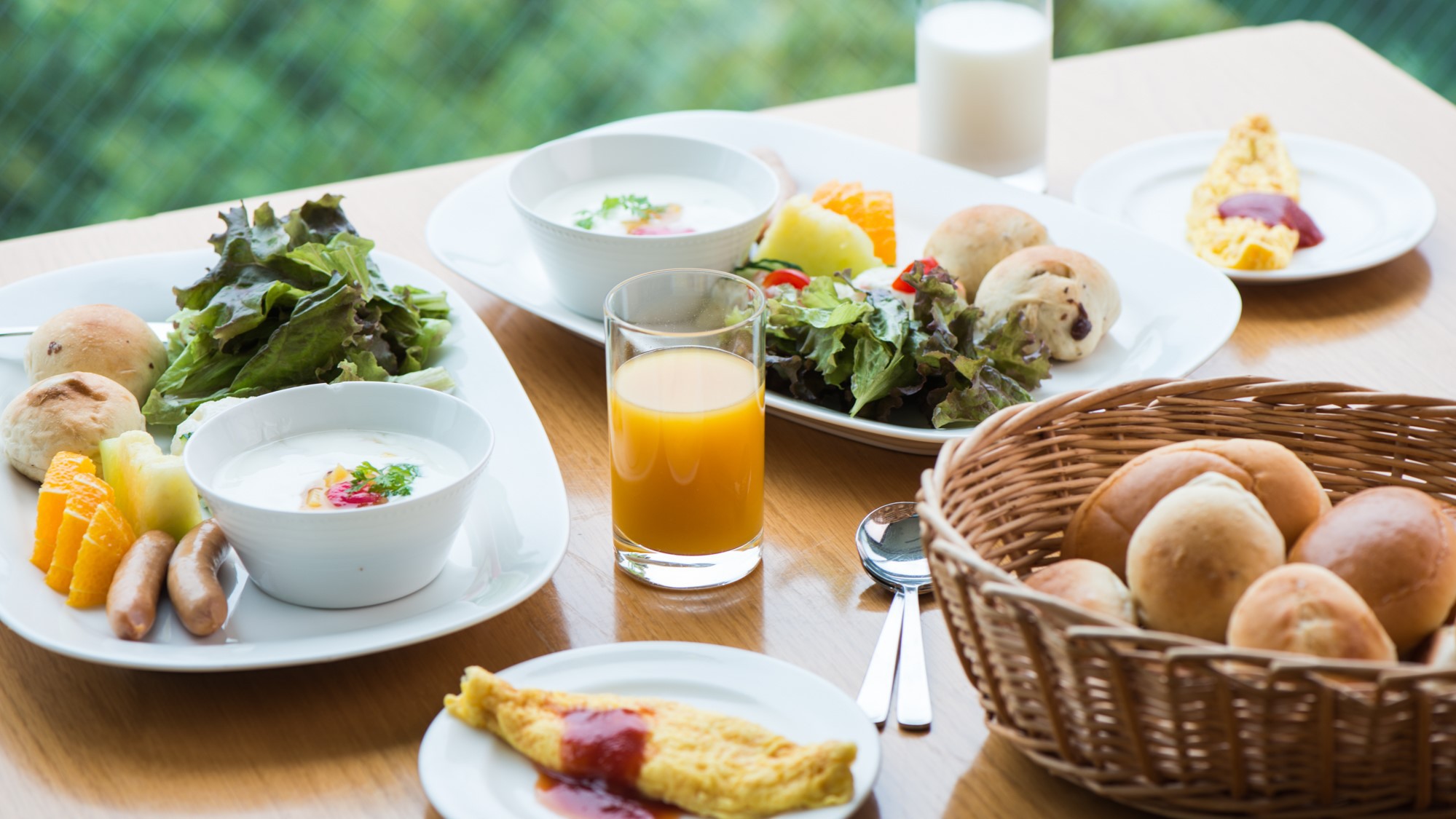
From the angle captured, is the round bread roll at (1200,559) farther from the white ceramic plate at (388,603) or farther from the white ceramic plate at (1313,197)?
the white ceramic plate at (1313,197)

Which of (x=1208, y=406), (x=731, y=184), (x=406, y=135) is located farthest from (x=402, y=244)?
(x=406, y=135)

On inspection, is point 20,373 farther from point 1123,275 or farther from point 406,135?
point 406,135

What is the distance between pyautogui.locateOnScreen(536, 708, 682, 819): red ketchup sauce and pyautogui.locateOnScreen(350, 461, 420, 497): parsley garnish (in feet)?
0.92

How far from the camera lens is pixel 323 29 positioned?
13.4 feet

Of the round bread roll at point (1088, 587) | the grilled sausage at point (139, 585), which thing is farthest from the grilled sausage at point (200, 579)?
the round bread roll at point (1088, 587)

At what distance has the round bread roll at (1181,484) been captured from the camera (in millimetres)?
1027

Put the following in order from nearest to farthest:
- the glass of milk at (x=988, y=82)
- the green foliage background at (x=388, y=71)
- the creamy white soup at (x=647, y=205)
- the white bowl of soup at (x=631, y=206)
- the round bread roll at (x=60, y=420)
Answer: the round bread roll at (x=60, y=420) → the white bowl of soup at (x=631, y=206) → the creamy white soup at (x=647, y=205) → the glass of milk at (x=988, y=82) → the green foliage background at (x=388, y=71)

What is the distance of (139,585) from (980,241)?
3.24 ft

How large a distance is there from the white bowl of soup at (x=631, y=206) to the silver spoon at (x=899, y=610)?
441 mm

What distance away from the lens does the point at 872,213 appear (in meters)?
1.76

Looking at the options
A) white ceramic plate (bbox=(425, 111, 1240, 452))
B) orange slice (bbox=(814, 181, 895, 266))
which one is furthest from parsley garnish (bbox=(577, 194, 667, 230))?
orange slice (bbox=(814, 181, 895, 266))

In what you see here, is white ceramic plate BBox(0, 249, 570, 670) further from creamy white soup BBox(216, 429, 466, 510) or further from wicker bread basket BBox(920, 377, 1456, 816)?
wicker bread basket BBox(920, 377, 1456, 816)

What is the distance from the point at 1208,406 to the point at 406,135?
3384 mm

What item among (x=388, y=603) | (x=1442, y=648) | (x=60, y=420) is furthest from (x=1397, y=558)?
(x=60, y=420)
